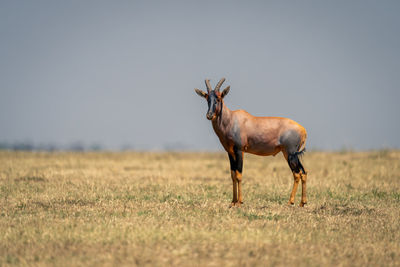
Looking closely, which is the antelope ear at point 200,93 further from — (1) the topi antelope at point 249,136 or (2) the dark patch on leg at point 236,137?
(2) the dark patch on leg at point 236,137

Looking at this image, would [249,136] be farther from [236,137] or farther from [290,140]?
[290,140]

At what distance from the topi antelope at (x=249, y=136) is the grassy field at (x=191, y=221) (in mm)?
1149

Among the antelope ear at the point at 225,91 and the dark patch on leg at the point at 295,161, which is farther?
the dark patch on leg at the point at 295,161

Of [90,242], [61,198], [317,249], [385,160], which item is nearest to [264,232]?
[317,249]

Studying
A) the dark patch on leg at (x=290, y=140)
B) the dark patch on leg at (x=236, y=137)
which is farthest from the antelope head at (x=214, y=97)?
the dark patch on leg at (x=290, y=140)

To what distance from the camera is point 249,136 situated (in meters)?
13.2

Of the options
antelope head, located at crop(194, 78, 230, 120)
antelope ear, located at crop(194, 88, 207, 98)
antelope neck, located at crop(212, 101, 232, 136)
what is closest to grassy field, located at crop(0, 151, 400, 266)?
antelope neck, located at crop(212, 101, 232, 136)

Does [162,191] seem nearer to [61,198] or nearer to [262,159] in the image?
[61,198]

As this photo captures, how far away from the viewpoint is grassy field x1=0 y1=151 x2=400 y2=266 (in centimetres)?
794

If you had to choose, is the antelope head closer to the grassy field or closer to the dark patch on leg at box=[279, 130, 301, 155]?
the dark patch on leg at box=[279, 130, 301, 155]

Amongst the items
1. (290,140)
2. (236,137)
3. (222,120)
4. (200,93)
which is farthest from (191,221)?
(290,140)

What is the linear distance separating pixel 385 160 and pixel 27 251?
70.9 ft

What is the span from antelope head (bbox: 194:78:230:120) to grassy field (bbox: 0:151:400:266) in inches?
95.9

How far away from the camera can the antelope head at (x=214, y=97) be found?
12562mm
